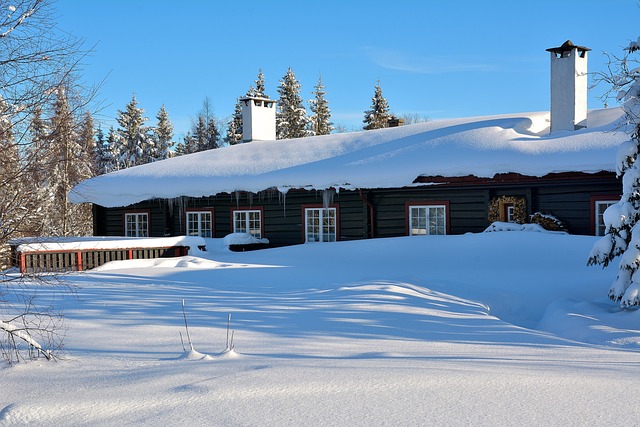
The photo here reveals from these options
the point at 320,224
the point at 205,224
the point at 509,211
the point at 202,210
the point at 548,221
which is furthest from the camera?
the point at 205,224

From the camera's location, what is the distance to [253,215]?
66.5 ft

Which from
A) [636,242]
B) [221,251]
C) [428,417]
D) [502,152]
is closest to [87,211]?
[221,251]

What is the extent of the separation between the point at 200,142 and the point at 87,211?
19744mm

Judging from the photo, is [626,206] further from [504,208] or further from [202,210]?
[202,210]

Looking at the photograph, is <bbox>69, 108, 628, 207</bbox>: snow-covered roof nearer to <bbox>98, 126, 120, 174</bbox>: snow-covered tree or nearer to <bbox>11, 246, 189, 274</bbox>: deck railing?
<bbox>11, 246, 189, 274</bbox>: deck railing

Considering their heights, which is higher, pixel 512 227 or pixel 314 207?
pixel 314 207

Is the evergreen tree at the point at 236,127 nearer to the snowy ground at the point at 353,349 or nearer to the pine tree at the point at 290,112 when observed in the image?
the pine tree at the point at 290,112

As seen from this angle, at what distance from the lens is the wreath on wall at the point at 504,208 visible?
15.7 metres

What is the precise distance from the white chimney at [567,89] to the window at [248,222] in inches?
362

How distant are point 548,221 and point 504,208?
51.0 inches

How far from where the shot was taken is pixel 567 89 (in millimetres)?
17609

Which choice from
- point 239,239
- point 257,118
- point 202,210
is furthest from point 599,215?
point 257,118

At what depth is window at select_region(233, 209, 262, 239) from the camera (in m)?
20.2

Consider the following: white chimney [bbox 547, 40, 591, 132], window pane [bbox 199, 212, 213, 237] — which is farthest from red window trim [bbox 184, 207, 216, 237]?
white chimney [bbox 547, 40, 591, 132]
